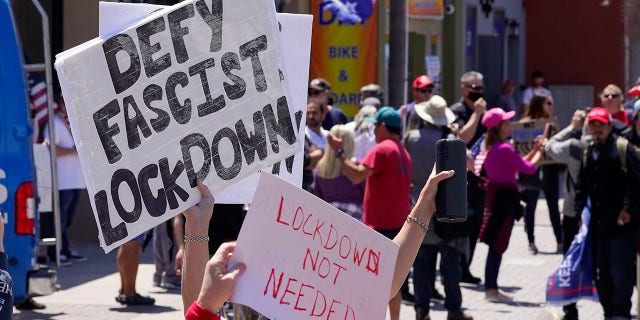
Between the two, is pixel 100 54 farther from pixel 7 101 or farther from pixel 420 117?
pixel 420 117

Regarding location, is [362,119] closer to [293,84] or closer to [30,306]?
[30,306]

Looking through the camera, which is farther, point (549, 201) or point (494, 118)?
point (549, 201)

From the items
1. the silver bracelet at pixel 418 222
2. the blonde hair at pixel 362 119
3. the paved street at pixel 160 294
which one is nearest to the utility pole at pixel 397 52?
the paved street at pixel 160 294

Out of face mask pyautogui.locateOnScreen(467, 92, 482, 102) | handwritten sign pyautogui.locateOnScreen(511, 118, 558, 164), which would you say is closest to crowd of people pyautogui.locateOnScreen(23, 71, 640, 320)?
face mask pyautogui.locateOnScreen(467, 92, 482, 102)

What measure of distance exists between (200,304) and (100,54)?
1.05 metres

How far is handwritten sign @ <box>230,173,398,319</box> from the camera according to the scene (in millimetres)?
3799

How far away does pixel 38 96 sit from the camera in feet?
41.8

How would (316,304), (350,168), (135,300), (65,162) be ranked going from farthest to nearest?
(65,162) < (135,300) < (350,168) < (316,304)

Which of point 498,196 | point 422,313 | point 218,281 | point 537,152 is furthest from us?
point 537,152

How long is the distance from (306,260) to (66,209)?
385 inches

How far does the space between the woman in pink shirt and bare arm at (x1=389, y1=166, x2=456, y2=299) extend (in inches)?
270

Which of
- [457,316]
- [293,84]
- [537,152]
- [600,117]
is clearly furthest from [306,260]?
[537,152]

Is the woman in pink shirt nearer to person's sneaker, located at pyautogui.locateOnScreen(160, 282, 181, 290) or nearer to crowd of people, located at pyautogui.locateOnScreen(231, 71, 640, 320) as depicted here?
crowd of people, located at pyautogui.locateOnScreen(231, 71, 640, 320)

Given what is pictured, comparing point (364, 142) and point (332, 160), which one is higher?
point (332, 160)
